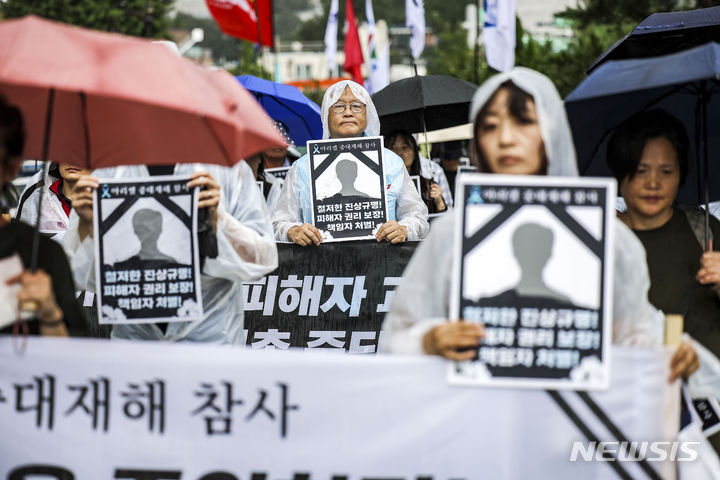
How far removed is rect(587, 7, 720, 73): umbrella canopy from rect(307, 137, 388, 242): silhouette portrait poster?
1.75 meters

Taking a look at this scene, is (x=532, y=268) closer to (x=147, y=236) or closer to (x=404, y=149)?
(x=147, y=236)

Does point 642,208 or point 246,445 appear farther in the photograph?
point 642,208

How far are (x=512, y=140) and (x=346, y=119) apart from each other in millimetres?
4019

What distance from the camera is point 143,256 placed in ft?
14.3

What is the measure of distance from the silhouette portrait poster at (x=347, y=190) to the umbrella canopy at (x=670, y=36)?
1.75 m

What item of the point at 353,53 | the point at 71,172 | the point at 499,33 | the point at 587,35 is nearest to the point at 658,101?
the point at 71,172

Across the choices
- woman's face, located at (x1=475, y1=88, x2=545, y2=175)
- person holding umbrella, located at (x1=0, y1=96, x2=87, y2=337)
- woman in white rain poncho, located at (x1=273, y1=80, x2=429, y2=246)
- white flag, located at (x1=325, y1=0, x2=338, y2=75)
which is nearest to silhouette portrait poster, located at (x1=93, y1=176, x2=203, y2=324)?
person holding umbrella, located at (x1=0, y1=96, x2=87, y2=337)

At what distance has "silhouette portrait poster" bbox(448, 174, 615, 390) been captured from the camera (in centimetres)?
329

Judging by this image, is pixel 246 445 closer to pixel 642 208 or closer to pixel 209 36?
pixel 642 208

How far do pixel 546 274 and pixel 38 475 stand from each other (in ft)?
6.05

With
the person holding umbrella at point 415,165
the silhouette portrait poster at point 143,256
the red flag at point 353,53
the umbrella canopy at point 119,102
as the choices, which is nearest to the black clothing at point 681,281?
the umbrella canopy at point 119,102

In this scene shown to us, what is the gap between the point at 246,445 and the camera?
3.48 metres

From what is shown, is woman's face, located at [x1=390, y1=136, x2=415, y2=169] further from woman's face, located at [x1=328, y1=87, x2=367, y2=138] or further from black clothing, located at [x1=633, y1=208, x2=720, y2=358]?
black clothing, located at [x1=633, y1=208, x2=720, y2=358]

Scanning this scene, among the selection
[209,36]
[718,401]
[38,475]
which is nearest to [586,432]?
[718,401]
